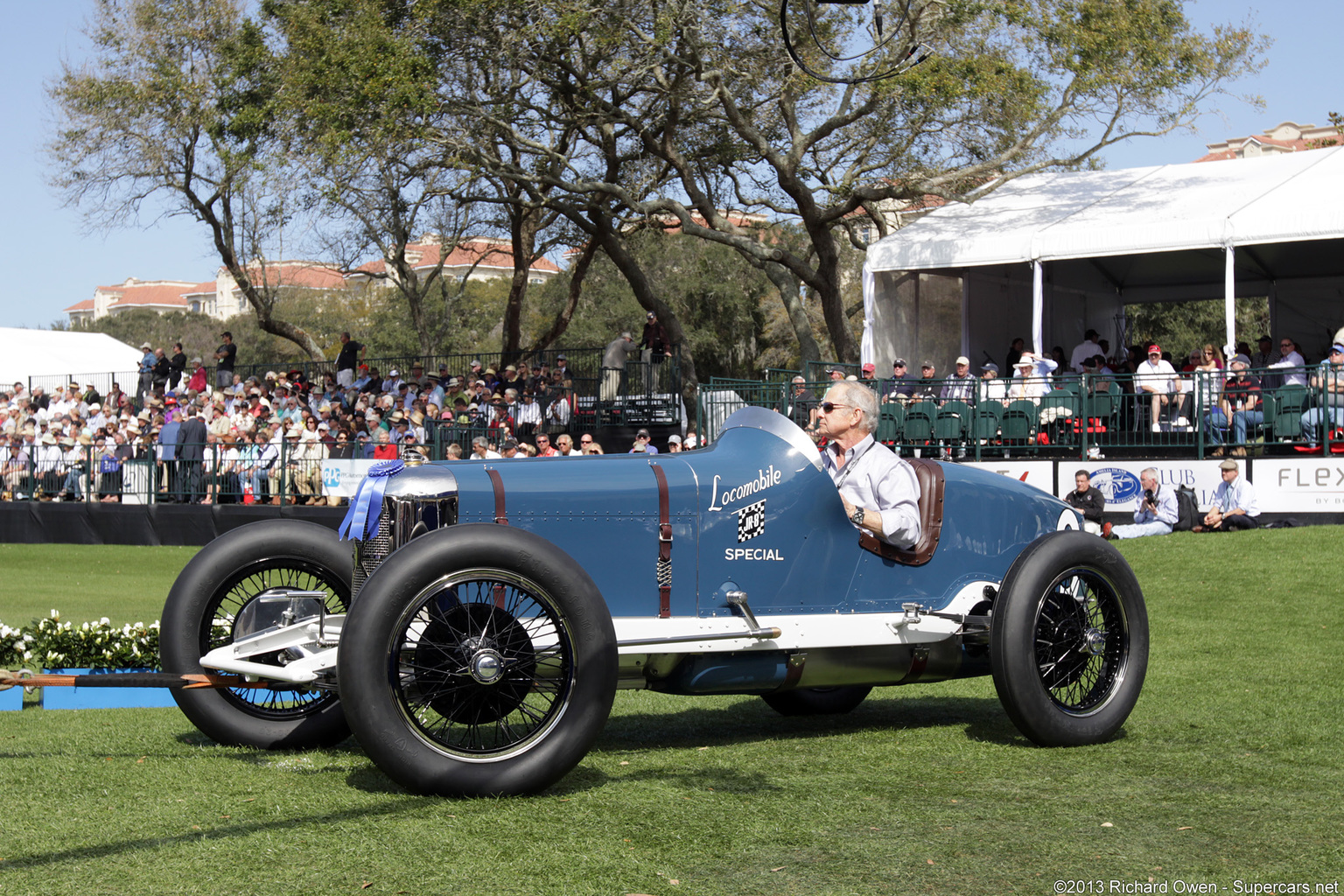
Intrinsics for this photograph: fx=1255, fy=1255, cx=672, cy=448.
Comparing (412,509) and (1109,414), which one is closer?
(412,509)

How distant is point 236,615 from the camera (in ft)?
18.7

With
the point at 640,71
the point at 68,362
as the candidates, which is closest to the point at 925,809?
the point at 640,71

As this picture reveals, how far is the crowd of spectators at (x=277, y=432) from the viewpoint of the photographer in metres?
21.5

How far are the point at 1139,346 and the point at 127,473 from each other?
18.7 m

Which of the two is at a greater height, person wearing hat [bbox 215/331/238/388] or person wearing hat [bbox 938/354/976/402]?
person wearing hat [bbox 215/331/238/388]

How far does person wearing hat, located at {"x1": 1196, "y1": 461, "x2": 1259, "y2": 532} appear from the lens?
1549 centimetres

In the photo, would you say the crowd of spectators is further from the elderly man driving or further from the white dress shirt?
the white dress shirt

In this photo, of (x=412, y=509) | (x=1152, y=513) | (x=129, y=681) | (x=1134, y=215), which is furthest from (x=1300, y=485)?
(x=129, y=681)

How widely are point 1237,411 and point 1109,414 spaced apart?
1.66 meters

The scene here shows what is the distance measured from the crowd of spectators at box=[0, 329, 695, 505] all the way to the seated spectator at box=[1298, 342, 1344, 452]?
314 inches

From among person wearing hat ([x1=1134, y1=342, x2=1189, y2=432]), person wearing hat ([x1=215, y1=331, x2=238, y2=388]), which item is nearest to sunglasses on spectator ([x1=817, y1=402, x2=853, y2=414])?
person wearing hat ([x1=1134, y1=342, x2=1189, y2=432])

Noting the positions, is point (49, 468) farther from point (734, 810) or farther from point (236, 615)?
point (734, 810)

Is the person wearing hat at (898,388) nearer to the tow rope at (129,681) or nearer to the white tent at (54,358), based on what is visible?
the tow rope at (129,681)

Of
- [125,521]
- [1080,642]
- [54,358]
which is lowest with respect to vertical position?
[125,521]
